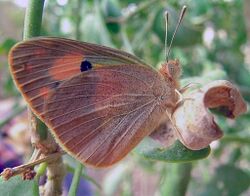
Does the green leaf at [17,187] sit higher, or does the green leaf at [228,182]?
the green leaf at [17,187]

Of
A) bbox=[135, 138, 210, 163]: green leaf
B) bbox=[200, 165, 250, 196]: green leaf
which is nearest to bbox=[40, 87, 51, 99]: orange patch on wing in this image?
bbox=[135, 138, 210, 163]: green leaf

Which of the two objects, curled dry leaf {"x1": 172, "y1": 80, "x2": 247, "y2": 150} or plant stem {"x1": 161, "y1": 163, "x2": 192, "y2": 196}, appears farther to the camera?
plant stem {"x1": 161, "y1": 163, "x2": 192, "y2": 196}

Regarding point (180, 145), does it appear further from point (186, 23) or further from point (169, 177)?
point (186, 23)

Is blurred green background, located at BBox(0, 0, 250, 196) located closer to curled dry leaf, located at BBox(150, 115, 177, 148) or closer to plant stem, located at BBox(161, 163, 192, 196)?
plant stem, located at BBox(161, 163, 192, 196)

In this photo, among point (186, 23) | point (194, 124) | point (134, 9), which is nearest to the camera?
point (194, 124)

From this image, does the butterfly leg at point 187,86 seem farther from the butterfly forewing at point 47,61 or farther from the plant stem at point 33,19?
the plant stem at point 33,19

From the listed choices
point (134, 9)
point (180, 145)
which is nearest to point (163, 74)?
point (180, 145)

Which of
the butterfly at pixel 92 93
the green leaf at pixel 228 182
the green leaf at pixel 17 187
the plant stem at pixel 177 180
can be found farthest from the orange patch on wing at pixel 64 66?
the green leaf at pixel 228 182
